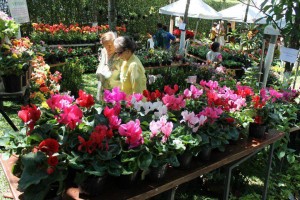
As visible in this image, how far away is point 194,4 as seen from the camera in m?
9.51

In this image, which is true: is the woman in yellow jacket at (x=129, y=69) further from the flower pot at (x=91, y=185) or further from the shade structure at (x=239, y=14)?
the shade structure at (x=239, y=14)

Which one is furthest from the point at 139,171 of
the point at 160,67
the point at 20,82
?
the point at 160,67

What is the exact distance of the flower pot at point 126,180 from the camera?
1.59m

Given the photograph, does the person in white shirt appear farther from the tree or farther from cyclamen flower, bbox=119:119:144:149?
cyclamen flower, bbox=119:119:144:149

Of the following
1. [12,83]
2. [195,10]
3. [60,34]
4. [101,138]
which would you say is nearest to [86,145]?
[101,138]

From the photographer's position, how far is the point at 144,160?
62.2 inches

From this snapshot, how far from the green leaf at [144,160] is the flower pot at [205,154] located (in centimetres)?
48

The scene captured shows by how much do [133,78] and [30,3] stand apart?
32.3ft

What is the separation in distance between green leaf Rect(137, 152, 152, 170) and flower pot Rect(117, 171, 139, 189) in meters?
0.07

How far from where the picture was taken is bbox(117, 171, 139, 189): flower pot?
5.21 feet

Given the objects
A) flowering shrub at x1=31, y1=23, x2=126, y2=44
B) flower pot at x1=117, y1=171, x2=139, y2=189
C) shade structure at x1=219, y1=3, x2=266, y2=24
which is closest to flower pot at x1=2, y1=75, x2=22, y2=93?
flower pot at x1=117, y1=171, x2=139, y2=189

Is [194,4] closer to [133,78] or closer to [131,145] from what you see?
[133,78]

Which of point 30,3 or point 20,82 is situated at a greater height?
point 30,3

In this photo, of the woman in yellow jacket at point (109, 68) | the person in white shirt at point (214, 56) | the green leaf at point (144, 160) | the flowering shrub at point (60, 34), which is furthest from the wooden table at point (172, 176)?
the flowering shrub at point (60, 34)
